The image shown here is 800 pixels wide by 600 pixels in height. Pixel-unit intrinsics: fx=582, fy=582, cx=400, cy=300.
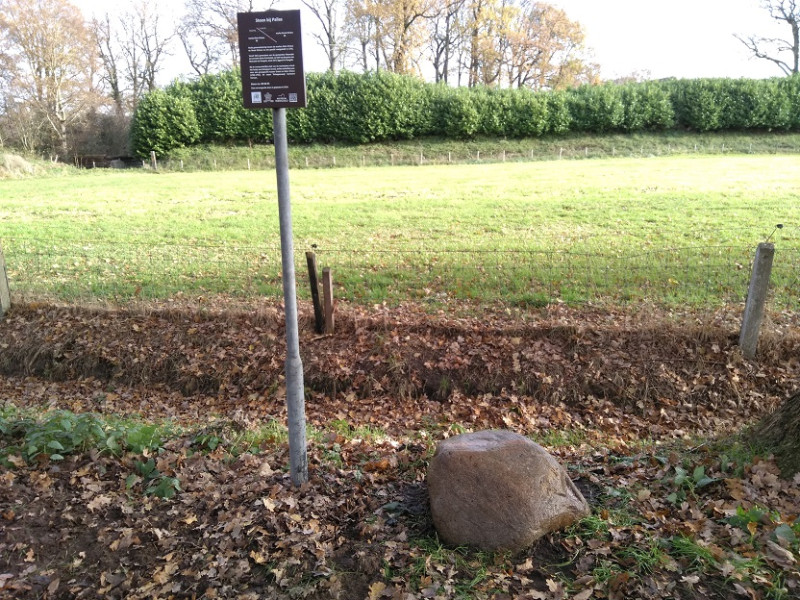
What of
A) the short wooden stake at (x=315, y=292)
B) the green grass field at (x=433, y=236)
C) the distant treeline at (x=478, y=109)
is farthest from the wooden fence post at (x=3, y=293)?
the distant treeline at (x=478, y=109)

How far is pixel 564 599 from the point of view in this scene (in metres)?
3.24

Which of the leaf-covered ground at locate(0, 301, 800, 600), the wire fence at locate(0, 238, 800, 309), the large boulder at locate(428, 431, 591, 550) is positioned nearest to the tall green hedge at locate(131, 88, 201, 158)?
the wire fence at locate(0, 238, 800, 309)

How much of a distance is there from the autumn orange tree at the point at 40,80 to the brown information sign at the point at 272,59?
1727 inches

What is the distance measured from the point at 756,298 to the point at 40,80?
157ft

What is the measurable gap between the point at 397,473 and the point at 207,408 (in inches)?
160

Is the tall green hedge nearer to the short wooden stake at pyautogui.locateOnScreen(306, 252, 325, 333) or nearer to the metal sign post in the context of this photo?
the short wooden stake at pyautogui.locateOnScreen(306, 252, 325, 333)

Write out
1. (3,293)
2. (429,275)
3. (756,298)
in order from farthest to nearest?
(429,275) → (3,293) → (756,298)

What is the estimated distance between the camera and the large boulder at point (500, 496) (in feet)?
12.2

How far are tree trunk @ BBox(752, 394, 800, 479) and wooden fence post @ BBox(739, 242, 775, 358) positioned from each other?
3.44 meters

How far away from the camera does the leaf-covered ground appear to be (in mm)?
3477

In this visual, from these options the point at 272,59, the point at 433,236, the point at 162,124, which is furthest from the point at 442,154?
the point at 272,59

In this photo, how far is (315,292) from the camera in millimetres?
8586

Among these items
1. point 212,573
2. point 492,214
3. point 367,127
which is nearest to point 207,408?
Answer: point 212,573

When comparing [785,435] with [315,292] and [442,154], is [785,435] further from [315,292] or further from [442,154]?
[442,154]
